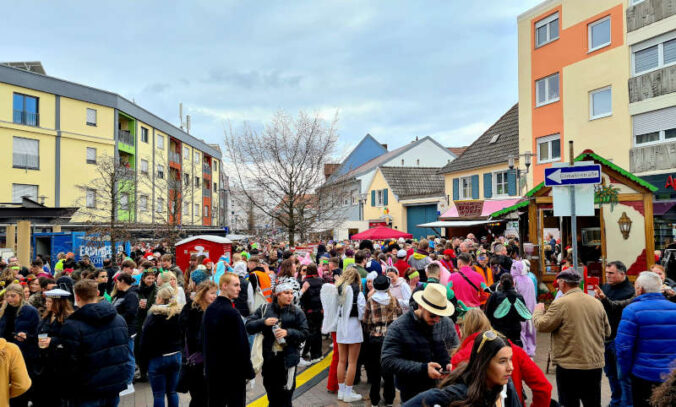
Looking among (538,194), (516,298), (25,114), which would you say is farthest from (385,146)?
(516,298)

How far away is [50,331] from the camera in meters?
5.13

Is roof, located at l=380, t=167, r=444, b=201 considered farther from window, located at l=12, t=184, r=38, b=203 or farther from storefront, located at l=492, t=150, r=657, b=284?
storefront, located at l=492, t=150, r=657, b=284

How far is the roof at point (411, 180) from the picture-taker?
38250 millimetres

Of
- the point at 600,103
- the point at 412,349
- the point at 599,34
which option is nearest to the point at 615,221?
the point at 412,349

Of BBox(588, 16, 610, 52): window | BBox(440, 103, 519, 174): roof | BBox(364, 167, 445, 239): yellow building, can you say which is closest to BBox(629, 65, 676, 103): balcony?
BBox(588, 16, 610, 52): window

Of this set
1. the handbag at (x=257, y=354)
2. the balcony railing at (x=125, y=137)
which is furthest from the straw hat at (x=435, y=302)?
the balcony railing at (x=125, y=137)

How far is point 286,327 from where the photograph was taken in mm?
5602

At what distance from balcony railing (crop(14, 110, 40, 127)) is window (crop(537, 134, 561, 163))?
32.3 meters

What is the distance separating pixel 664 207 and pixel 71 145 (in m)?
36.4

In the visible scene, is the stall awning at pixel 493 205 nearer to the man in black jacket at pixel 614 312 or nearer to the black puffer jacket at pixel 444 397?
the man in black jacket at pixel 614 312

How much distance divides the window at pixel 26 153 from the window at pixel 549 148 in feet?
106

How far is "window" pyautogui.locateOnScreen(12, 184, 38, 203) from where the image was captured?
1284 inches

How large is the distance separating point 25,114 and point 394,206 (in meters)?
26.9

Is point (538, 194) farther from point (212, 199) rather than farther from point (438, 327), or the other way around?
point (212, 199)
